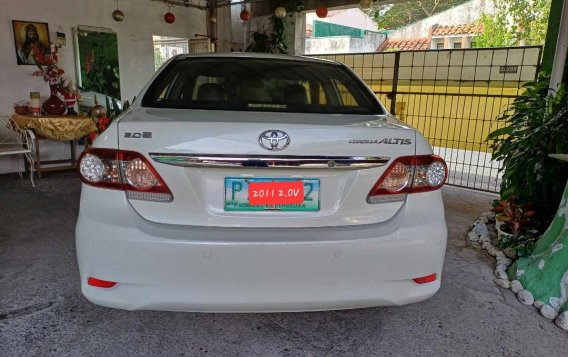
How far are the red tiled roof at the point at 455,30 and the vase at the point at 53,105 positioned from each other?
15.5m

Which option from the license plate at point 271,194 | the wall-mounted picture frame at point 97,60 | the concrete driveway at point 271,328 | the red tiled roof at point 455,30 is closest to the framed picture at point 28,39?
the wall-mounted picture frame at point 97,60

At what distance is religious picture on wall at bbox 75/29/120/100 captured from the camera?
240 inches

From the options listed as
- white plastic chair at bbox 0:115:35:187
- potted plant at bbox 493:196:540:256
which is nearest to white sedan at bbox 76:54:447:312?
potted plant at bbox 493:196:540:256

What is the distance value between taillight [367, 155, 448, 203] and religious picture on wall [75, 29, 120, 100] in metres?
5.91

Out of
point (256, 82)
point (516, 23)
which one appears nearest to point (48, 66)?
point (256, 82)

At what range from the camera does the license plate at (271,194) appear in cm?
142

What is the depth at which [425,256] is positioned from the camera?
1.54 meters

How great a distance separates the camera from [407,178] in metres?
A: 1.54

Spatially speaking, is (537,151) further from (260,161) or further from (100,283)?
(100,283)

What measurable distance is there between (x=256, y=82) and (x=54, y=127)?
4.03 meters

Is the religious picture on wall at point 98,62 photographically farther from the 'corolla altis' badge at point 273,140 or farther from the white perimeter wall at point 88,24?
the 'corolla altis' badge at point 273,140

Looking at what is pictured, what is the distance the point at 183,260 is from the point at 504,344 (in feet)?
5.00

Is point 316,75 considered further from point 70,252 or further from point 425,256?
point 70,252

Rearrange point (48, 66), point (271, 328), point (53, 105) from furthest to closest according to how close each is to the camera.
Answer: point (53, 105) < point (48, 66) < point (271, 328)
